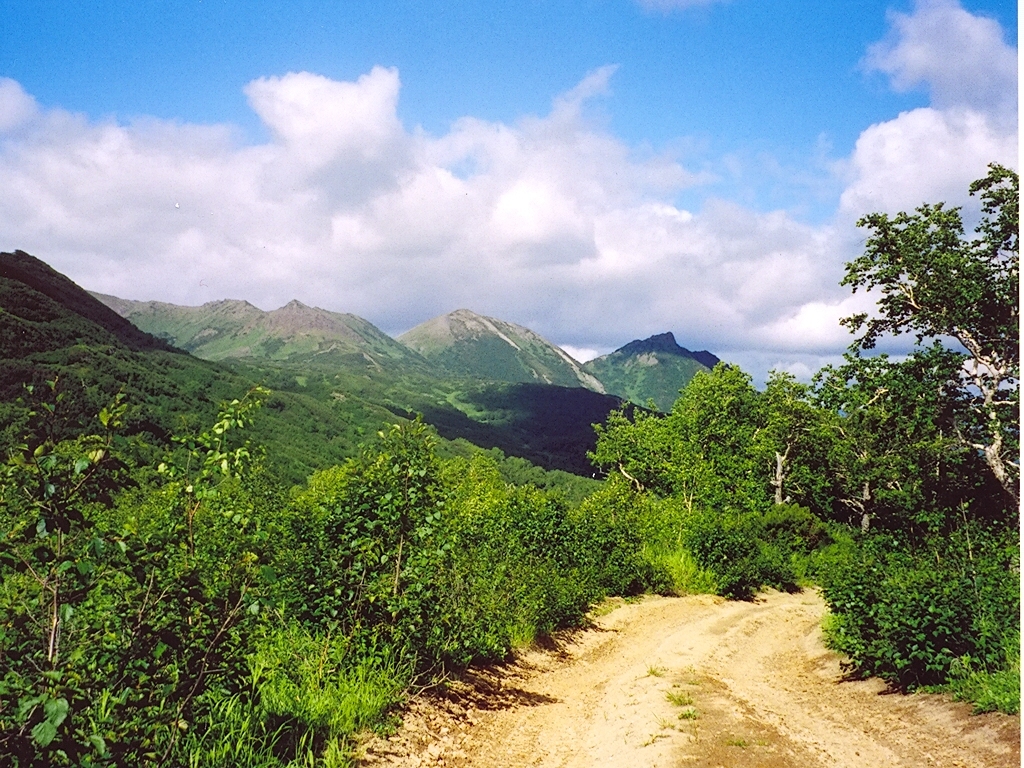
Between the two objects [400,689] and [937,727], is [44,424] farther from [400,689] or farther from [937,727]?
[937,727]

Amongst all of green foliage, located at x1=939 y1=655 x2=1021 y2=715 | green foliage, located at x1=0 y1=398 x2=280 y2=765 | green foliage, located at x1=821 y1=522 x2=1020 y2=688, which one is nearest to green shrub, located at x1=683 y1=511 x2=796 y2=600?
green foliage, located at x1=821 y1=522 x2=1020 y2=688

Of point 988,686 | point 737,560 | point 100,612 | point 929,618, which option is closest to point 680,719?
point 988,686

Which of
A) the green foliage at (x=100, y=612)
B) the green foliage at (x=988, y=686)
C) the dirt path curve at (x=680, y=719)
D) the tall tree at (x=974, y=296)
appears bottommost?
the dirt path curve at (x=680, y=719)

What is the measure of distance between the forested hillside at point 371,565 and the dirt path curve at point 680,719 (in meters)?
0.49

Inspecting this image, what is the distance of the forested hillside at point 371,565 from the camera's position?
3.51m

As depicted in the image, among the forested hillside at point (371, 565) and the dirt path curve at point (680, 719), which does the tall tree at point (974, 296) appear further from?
the dirt path curve at point (680, 719)

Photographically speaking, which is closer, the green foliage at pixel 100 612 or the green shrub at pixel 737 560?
the green foliage at pixel 100 612

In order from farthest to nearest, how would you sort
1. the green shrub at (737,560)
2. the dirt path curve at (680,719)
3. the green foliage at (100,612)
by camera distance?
1. the green shrub at (737,560)
2. the dirt path curve at (680,719)
3. the green foliage at (100,612)

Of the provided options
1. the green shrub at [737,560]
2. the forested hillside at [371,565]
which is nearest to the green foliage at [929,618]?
the forested hillside at [371,565]

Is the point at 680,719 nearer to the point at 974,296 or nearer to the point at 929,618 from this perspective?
the point at 929,618

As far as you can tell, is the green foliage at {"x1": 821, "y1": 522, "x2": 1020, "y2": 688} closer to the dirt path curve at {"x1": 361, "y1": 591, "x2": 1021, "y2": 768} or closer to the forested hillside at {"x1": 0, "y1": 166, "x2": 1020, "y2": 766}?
the forested hillside at {"x1": 0, "y1": 166, "x2": 1020, "y2": 766}

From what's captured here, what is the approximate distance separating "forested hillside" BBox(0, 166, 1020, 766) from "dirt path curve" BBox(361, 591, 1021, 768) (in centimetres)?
49

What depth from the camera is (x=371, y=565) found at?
7023 mm

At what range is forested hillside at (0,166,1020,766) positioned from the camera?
3.51m
